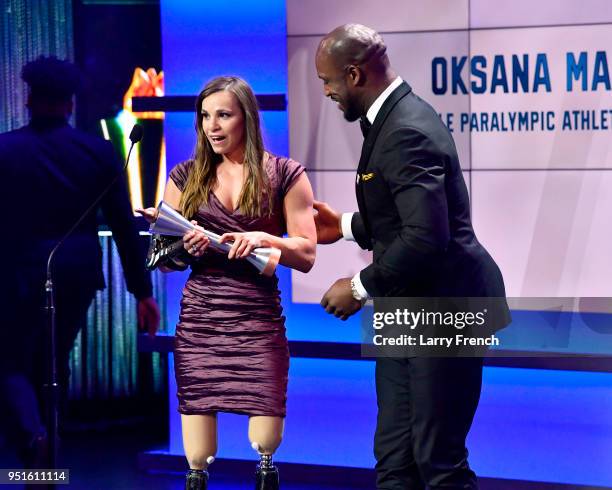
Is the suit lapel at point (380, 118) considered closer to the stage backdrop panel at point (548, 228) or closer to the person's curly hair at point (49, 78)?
the stage backdrop panel at point (548, 228)

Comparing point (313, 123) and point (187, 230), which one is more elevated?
point (313, 123)

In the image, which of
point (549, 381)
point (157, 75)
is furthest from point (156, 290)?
point (549, 381)

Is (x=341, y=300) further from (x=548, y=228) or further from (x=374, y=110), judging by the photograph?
(x=548, y=228)

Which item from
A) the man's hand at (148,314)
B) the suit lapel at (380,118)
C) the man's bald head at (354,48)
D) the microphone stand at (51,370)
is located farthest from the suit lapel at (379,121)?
the man's hand at (148,314)

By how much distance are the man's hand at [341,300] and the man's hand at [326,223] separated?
0.75 meters

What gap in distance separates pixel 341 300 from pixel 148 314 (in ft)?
7.85

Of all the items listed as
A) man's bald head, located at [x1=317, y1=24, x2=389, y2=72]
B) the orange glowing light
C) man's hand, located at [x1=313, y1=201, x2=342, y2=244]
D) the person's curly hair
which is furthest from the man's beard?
the person's curly hair

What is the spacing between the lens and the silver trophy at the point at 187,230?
3973 mm

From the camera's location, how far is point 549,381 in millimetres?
5266

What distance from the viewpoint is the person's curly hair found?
5.84 metres

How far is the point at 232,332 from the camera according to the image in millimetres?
4180

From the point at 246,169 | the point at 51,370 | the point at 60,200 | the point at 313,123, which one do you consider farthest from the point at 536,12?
the point at 51,370

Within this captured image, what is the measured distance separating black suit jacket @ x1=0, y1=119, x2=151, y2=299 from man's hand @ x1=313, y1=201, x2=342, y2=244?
5.55 feet

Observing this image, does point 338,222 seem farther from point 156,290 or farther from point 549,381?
point 156,290
